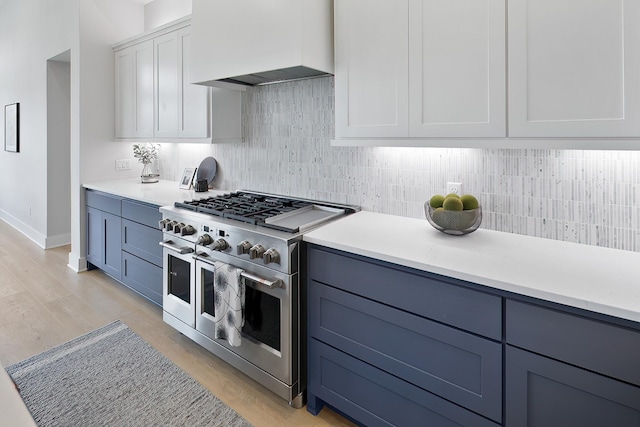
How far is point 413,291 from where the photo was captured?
1.50 metres

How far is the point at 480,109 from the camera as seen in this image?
158 centimetres

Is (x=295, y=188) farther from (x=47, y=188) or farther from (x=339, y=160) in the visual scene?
(x=47, y=188)

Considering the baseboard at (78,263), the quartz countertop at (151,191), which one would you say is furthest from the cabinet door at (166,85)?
the baseboard at (78,263)

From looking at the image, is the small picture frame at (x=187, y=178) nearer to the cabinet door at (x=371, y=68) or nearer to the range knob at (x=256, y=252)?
the range knob at (x=256, y=252)

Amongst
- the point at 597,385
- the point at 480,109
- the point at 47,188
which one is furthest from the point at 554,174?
the point at 47,188

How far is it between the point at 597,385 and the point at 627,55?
1.07 metres

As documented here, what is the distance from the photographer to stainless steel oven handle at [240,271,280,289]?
184cm

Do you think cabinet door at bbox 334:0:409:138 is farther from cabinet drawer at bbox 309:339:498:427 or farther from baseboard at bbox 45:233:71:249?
baseboard at bbox 45:233:71:249

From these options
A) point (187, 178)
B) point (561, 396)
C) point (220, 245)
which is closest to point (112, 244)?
point (187, 178)

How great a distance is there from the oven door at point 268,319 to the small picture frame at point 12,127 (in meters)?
4.81

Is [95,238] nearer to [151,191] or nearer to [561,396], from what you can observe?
[151,191]

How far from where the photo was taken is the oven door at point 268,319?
1.85 m

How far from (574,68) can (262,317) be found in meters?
1.74

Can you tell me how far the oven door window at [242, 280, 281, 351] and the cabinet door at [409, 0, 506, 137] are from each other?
111 cm
